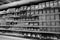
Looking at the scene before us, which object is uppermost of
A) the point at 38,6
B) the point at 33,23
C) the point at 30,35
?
the point at 38,6

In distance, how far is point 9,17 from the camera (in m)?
0.91

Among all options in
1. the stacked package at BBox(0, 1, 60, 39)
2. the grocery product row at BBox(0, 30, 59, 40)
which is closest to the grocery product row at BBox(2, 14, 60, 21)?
the stacked package at BBox(0, 1, 60, 39)

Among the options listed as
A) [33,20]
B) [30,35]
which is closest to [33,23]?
[33,20]

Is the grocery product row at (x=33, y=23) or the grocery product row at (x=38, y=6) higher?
the grocery product row at (x=38, y=6)

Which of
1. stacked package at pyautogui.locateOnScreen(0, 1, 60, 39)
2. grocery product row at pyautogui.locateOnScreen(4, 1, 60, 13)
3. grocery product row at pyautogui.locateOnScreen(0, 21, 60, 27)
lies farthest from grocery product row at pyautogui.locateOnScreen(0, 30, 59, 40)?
grocery product row at pyautogui.locateOnScreen(4, 1, 60, 13)

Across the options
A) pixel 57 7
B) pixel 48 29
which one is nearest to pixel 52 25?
pixel 48 29

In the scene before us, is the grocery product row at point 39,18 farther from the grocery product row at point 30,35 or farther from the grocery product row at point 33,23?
the grocery product row at point 30,35

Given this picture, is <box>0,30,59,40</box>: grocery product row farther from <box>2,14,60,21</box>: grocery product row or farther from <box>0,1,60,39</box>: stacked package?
<box>2,14,60,21</box>: grocery product row

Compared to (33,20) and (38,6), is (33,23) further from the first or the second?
(38,6)

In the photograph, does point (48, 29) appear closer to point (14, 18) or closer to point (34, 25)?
point (34, 25)

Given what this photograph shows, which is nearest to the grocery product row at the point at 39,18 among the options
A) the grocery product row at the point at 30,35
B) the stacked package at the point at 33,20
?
the stacked package at the point at 33,20

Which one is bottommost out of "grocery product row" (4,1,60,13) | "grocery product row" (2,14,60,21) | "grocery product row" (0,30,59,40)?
Answer: "grocery product row" (0,30,59,40)

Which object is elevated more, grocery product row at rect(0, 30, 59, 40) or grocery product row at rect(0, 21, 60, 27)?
grocery product row at rect(0, 21, 60, 27)

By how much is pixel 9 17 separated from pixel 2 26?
0.54ft
